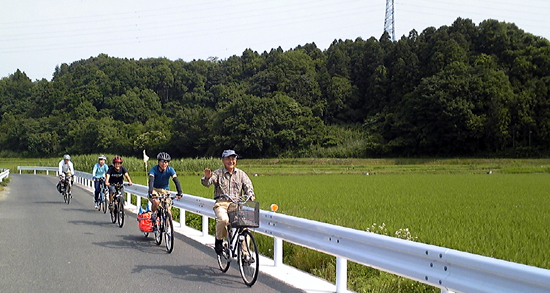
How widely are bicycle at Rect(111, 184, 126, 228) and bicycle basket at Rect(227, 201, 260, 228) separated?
7574mm

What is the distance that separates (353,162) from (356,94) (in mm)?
37124

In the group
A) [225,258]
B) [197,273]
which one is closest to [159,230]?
[197,273]

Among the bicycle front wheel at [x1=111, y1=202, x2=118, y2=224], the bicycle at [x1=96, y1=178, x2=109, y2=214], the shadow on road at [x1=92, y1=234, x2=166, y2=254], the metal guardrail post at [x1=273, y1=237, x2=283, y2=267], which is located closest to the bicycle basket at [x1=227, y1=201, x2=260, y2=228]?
the metal guardrail post at [x1=273, y1=237, x2=283, y2=267]

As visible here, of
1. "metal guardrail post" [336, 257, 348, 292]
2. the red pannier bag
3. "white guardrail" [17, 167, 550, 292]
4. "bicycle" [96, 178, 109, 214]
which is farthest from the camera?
"bicycle" [96, 178, 109, 214]

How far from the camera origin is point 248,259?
7.43 meters

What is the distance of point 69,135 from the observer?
106 metres

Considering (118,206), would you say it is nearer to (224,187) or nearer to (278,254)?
(278,254)

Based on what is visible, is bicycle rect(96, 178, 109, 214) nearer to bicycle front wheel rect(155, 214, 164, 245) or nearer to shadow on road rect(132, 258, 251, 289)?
bicycle front wheel rect(155, 214, 164, 245)

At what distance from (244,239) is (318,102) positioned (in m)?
93.3

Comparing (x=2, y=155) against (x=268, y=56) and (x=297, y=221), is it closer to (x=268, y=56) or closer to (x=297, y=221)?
(x=268, y=56)

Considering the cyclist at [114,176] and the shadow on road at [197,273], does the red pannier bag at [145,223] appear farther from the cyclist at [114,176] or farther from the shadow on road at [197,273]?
the cyclist at [114,176]

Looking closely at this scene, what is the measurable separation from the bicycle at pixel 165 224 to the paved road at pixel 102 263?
0.19m

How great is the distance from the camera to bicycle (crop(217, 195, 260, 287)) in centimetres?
735

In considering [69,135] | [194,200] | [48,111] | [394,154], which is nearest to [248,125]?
[394,154]
